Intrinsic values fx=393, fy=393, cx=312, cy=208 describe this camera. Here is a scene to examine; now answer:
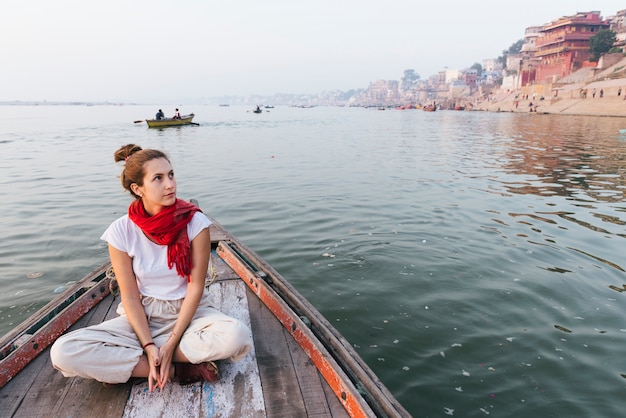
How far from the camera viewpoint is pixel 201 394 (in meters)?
2.83

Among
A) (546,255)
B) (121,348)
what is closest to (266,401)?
(121,348)

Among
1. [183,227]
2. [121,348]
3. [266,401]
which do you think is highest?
[183,227]

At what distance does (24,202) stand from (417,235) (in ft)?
37.8

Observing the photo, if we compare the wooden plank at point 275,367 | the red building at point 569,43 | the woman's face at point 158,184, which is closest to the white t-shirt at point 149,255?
the woman's face at point 158,184

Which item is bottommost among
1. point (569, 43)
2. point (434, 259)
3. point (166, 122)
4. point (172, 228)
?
point (434, 259)

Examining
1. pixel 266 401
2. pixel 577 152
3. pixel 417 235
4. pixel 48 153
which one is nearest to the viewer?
pixel 266 401

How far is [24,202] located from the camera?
39.0 feet

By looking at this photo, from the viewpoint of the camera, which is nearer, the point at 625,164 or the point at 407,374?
the point at 407,374

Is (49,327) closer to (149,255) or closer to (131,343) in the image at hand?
(131,343)

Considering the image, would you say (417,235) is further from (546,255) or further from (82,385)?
(82,385)

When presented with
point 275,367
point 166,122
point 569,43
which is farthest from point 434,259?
point 569,43

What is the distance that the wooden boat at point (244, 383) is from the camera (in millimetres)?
2658

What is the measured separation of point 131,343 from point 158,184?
1.22 metres

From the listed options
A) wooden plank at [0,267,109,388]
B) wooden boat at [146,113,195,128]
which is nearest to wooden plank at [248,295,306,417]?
wooden plank at [0,267,109,388]
